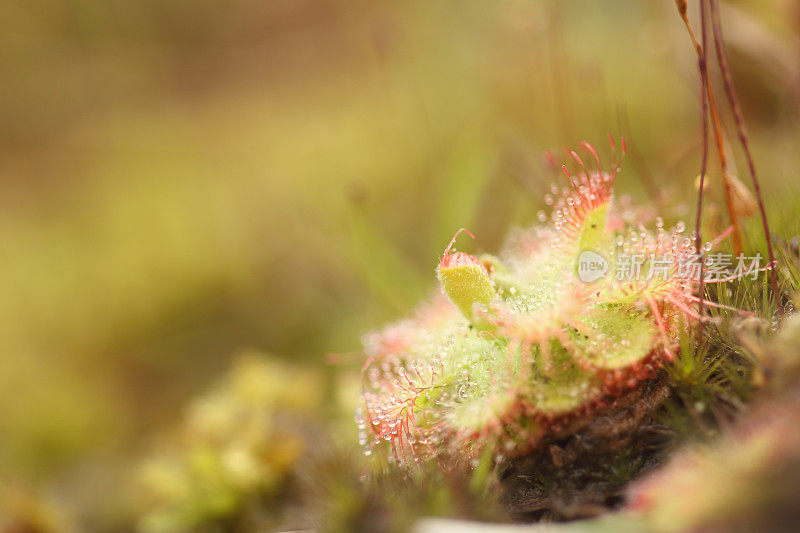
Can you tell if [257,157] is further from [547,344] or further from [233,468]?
[547,344]

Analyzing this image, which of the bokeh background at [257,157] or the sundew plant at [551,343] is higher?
the bokeh background at [257,157]

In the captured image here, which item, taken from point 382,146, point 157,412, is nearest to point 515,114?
point 382,146

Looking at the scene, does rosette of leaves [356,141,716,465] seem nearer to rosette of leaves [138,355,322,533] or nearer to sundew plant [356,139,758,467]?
sundew plant [356,139,758,467]

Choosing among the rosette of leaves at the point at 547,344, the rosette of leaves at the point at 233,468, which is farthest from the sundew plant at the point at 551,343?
the rosette of leaves at the point at 233,468

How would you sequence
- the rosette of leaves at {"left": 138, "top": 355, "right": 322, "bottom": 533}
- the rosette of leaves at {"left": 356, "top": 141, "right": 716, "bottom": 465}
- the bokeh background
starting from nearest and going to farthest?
the rosette of leaves at {"left": 356, "top": 141, "right": 716, "bottom": 465} → the rosette of leaves at {"left": 138, "top": 355, "right": 322, "bottom": 533} → the bokeh background

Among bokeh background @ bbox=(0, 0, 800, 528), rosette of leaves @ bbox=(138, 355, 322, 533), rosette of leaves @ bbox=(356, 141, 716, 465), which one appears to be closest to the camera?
rosette of leaves @ bbox=(356, 141, 716, 465)

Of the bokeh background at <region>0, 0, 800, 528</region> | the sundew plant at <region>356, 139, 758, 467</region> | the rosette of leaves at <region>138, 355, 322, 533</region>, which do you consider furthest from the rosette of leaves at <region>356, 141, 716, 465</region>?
the bokeh background at <region>0, 0, 800, 528</region>

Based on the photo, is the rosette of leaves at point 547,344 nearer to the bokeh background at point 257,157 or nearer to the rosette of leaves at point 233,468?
the rosette of leaves at point 233,468
